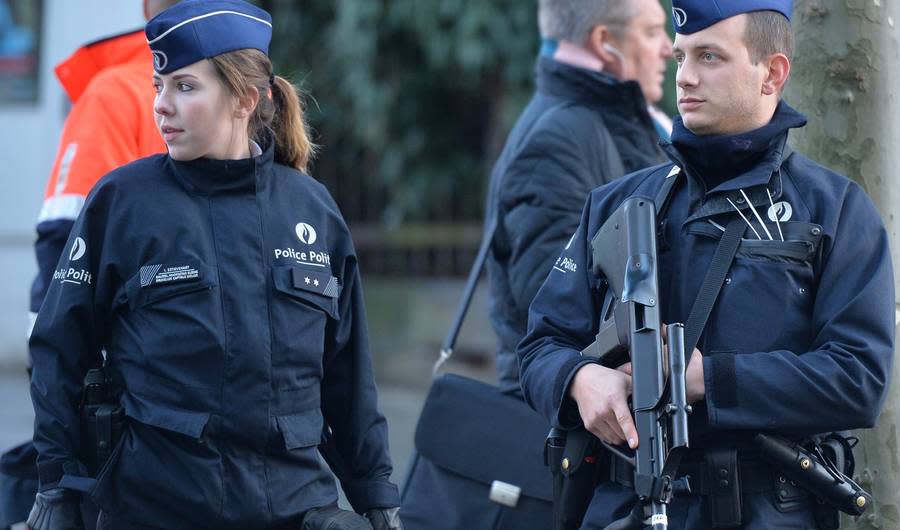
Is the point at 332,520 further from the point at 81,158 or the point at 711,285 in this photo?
the point at 81,158

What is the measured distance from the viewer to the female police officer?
294 centimetres

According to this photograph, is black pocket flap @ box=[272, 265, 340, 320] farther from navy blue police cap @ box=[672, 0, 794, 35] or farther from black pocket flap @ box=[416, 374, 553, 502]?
navy blue police cap @ box=[672, 0, 794, 35]

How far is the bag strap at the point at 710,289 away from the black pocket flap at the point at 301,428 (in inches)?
36.3

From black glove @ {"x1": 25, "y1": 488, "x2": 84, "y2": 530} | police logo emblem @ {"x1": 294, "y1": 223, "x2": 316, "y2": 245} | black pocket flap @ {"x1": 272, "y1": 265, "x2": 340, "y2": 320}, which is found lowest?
black glove @ {"x1": 25, "y1": 488, "x2": 84, "y2": 530}

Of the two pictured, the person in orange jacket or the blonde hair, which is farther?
the person in orange jacket

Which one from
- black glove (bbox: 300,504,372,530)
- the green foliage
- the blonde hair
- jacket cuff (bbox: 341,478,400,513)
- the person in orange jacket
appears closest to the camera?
black glove (bbox: 300,504,372,530)

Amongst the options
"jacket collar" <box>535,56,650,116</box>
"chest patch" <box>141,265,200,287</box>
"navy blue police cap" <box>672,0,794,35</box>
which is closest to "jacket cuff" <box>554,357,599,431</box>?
"navy blue police cap" <box>672,0,794,35</box>

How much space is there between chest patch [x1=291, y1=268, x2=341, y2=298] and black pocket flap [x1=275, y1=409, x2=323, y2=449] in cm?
27

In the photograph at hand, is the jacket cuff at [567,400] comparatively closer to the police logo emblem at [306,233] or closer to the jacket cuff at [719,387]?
the jacket cuff at [719,387]

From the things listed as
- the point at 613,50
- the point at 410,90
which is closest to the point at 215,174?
the point at 613,50

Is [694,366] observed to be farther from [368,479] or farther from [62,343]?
[62,343]

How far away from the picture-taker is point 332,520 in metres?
3.04

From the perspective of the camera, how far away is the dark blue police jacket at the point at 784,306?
8.27 feet

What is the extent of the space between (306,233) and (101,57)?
124cm
